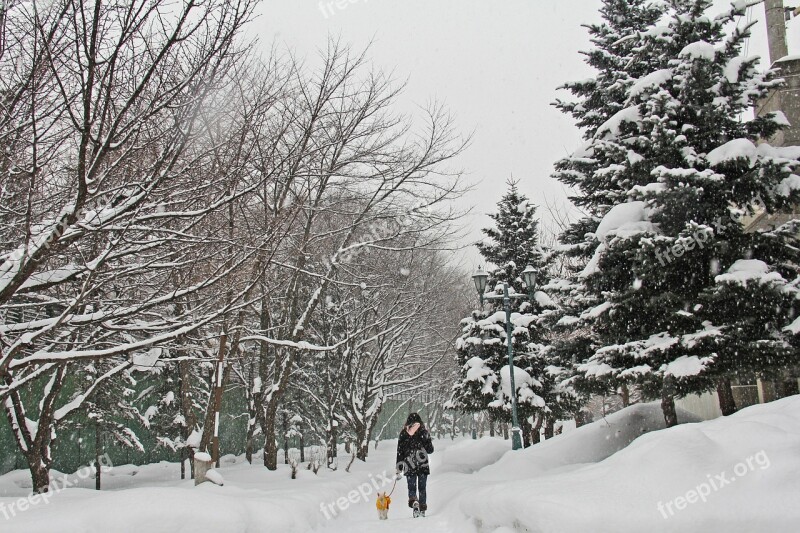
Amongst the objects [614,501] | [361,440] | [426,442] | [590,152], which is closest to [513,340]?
[361,440]

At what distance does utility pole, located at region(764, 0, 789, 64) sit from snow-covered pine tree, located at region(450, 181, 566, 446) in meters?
8.81

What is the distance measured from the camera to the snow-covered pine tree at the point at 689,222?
10398mm

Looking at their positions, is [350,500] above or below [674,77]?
below

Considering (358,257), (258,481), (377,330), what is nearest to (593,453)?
(258,481)

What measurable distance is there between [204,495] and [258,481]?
23.5 ft

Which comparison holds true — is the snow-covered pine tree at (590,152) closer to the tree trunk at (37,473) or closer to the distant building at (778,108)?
the distant building at (778,108)

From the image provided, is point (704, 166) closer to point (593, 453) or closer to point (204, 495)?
point (593, 453)

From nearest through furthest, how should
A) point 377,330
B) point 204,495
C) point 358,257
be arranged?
point 204,495
point 358,257
point 377,330

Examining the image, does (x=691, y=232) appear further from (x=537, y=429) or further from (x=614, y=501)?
(x=537, y=429)

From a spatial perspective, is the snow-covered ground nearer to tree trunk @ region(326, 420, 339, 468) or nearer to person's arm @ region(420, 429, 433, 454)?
person's arm @ region(420, 429, 433, 454)

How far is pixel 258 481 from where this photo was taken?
13961 millimetres

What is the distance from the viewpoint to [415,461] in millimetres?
10656

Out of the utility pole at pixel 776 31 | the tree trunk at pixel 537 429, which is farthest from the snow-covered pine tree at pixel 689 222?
the tree trunk at pixel 537 429

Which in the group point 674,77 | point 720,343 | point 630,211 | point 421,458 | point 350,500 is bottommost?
point 350,500
